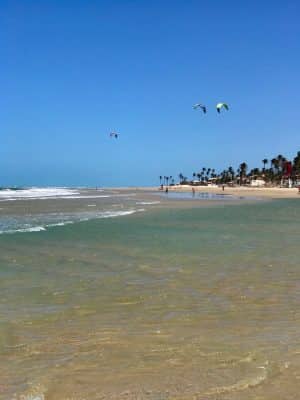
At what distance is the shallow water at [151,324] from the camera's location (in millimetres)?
4883

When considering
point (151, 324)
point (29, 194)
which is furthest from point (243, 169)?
point (151, 324)

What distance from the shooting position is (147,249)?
15.6m

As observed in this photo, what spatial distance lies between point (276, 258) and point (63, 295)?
6590mm

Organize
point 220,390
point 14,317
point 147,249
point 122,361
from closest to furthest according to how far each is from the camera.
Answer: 1. point 220,390
2. point 122,361
3. point 14,317
4. point 147,249

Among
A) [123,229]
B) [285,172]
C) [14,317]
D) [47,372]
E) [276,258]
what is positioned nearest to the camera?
[47,372]

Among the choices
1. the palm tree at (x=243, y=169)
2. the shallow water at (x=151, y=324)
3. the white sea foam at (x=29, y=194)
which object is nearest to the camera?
the shallow water at (x=151, y=324)

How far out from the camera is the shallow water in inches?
192

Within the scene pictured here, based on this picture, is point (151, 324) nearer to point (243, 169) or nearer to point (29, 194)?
point (29, 194)

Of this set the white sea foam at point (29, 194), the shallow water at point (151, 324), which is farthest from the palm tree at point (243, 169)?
the shallow water at point (151, 324)

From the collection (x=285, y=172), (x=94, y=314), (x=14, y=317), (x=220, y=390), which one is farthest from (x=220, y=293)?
(x=285, y=172)

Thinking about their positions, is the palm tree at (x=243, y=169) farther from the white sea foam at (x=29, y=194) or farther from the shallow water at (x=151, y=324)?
the shallow water at (x=151, y=324)

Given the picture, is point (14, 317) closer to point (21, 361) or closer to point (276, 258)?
point (21, 361)

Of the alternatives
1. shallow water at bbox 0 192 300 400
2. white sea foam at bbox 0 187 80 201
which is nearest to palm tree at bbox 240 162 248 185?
white sea foam at bbox 0 187 80 201

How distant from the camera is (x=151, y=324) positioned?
713cm
